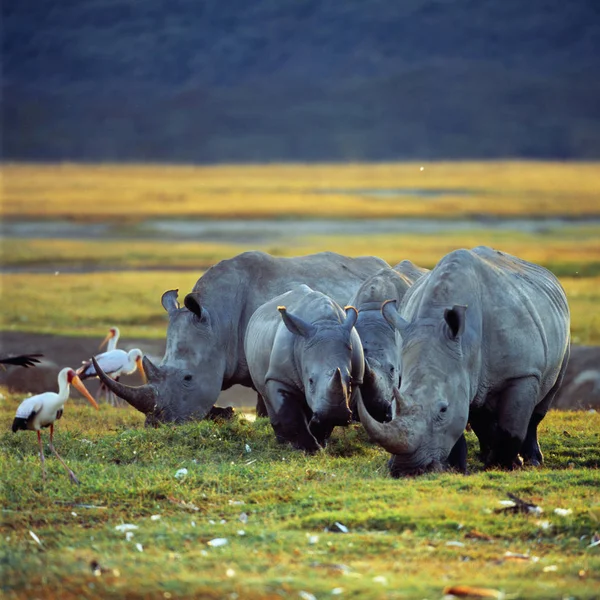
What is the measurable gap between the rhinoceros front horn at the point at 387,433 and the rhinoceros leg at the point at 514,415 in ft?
4.52

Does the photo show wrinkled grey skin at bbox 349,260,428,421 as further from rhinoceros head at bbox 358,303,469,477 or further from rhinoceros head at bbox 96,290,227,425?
rhinoceros head at bbox 96,290,227,425

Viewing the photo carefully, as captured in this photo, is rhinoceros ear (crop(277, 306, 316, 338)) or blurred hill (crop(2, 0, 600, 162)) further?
blurred hill (crop(2, 0, 600, 162))

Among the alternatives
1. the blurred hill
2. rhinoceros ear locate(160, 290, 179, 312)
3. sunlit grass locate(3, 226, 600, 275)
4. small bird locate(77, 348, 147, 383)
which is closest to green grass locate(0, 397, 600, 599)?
rhinoceros ear locate(160, 290, 179, 312)

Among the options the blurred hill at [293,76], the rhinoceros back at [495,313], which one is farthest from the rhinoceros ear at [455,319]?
the blurred hill at [293,76]

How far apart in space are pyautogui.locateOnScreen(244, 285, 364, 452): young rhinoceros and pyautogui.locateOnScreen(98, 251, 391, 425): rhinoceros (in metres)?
0.95

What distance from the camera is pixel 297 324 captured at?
12492 mm

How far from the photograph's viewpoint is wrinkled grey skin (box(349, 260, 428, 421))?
42.8 ft

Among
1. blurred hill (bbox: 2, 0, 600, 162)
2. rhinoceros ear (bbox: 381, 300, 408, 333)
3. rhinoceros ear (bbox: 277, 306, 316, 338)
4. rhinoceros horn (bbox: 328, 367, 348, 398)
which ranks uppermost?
blurred hill (bbox: 2, 0, 600, 162)

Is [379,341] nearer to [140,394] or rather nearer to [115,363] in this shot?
[140,394]

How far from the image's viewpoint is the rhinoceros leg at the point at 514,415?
37.9 ft

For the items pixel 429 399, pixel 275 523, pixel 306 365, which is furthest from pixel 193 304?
pixel 275 523

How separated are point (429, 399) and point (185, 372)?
4.33 m

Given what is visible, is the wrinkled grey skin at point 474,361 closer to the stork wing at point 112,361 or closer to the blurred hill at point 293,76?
the stork wing at point 112,361

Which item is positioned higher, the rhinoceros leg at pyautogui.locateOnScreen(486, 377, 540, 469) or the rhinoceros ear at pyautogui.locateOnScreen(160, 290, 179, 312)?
the rhinoceros ear at pyautogui.locateOnScreen(160, 290, 179, 312)
